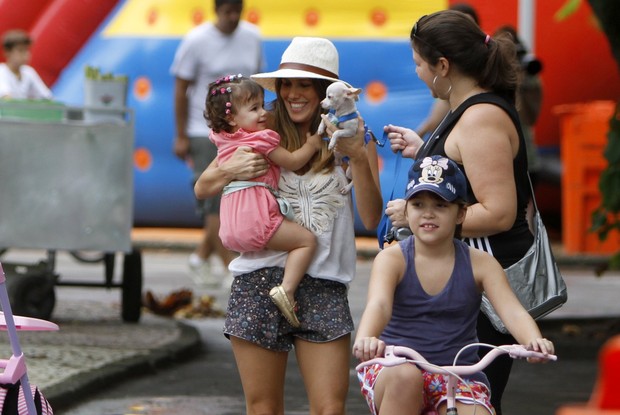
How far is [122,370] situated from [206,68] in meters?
3.83

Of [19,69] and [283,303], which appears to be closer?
[283,303]

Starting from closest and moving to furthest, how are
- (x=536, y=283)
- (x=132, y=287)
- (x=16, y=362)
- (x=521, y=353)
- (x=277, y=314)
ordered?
1. (x=521, y=353)
2. (x=16, y=362)
3. (x=536, y=283)
4. (x=277, y=314)
5. (x=132, y=287)

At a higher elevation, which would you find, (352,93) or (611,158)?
(352,93)

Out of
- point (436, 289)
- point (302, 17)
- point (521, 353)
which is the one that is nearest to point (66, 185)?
point (436, 289)

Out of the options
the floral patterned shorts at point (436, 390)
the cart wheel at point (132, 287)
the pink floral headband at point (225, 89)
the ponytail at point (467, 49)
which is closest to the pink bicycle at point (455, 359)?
the floral patterned shorts at point (436, 390)

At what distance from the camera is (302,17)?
14664 millimetres

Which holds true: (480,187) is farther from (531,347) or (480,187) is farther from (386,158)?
(386,158)

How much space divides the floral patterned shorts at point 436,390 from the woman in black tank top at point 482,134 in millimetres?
607

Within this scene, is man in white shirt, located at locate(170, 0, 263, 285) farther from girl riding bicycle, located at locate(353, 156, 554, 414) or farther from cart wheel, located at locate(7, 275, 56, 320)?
girl riding bicycle, located at locate(353, 156, 554, 414)

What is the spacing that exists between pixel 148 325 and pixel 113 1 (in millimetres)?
7140

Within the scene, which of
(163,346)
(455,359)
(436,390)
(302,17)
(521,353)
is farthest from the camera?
(302,17)

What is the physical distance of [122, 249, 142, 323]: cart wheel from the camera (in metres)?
9.77

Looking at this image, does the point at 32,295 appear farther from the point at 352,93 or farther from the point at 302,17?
the point at 302,17

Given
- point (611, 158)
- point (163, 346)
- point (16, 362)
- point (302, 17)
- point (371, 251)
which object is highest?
point (302, 17)
